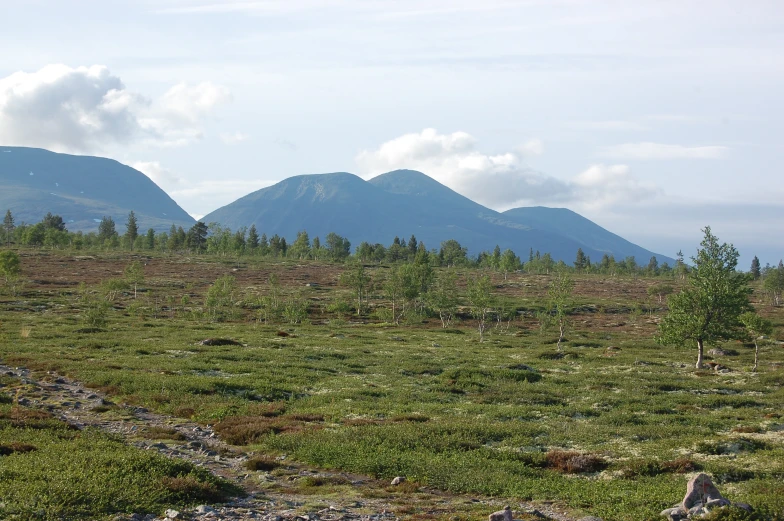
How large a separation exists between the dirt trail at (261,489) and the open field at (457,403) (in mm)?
462

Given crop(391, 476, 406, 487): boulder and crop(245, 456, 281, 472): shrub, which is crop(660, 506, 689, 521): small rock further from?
crop(245, 456, 281, 472): shrub

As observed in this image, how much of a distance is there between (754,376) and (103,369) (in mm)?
48167

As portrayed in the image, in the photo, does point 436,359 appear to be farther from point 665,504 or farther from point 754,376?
point 665,504

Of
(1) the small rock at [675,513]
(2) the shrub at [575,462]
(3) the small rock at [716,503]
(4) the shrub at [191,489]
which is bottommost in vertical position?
(2) the shrub at [575,462]

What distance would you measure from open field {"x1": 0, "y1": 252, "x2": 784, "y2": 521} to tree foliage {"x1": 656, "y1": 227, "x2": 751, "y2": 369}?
10.9ft

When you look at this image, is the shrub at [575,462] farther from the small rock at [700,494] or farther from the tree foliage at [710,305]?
the tree foliage at [710,305]

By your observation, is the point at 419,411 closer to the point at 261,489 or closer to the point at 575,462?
the point at 575,462

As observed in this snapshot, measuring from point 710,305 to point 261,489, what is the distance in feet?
169

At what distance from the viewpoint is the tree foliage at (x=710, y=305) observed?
54.5m

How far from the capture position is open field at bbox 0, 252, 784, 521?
1762cm

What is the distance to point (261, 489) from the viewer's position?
16453 mm

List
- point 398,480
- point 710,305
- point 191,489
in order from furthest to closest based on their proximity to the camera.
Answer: point 710,305 < point 398,480 < point 191,489

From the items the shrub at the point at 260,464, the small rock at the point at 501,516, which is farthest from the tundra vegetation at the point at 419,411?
the small rock at the point at 501,516

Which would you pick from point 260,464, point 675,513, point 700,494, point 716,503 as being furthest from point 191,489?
point 716,503
